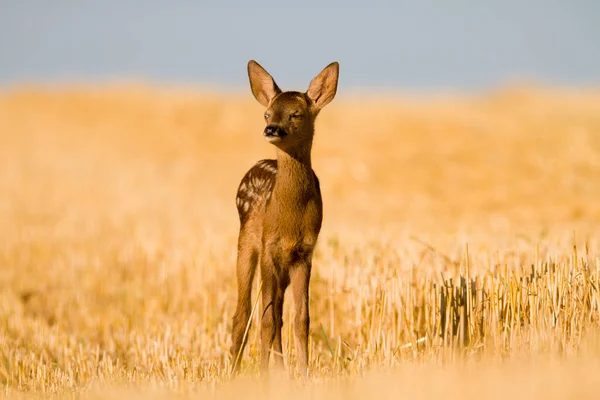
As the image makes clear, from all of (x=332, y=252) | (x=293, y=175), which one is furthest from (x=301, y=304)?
(x=332, y=252)

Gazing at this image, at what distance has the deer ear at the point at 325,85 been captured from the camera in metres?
6.57

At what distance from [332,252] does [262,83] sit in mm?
3912

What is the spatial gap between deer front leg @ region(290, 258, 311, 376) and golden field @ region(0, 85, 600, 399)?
0.73 ft

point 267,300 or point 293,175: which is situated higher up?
point 293,175

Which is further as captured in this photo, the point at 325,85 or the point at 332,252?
the point at 332,252

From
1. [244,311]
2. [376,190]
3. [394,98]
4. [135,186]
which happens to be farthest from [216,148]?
[244,311]

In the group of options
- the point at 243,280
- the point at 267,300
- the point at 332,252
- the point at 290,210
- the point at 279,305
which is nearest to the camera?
the point at 290,210

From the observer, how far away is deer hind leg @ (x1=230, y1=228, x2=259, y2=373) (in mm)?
7059

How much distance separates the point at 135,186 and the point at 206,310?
1250 cm

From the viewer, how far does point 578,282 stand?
6.96 metres

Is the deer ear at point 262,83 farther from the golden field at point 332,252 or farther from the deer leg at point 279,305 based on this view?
the golden field at point 332,252

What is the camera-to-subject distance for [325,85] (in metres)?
6.61

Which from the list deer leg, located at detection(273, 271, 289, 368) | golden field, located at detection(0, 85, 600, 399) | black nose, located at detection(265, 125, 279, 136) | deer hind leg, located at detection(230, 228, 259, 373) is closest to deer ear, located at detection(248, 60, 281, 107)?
black nose, located at detection(265, 125, 279, 136)

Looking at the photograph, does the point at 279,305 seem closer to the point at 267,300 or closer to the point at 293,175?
the point at 267,300
